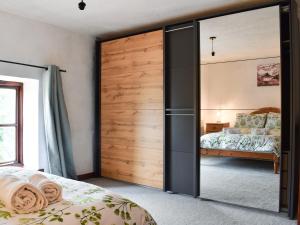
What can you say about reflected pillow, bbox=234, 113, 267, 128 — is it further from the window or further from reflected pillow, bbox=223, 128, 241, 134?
the window

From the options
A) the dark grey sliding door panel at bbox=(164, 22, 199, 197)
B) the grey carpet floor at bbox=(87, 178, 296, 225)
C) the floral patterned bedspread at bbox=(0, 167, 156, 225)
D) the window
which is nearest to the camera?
the floral patterned bedspread at bbox=(0, 167, 156, 225)

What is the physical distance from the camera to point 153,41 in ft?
12.4

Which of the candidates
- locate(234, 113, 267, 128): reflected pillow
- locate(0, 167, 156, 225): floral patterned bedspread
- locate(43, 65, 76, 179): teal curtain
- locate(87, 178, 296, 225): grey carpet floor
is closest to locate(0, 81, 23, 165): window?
locate(43, 65, 76, 179): teal curtain

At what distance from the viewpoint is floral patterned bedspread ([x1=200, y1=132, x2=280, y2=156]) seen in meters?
2.96

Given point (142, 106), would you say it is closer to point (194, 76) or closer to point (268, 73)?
point (194, 76)

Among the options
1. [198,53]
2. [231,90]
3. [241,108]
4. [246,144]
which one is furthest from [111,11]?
[246,144]

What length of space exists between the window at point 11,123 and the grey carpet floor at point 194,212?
1.66 meters

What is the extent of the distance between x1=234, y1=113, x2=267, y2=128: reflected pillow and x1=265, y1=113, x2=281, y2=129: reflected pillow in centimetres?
5

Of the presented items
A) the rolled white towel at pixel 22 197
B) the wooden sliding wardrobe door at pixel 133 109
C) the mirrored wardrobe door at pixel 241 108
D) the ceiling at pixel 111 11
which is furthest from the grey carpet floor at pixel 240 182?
the rolled white towel at pixel 22 197

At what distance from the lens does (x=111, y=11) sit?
3.38 meters

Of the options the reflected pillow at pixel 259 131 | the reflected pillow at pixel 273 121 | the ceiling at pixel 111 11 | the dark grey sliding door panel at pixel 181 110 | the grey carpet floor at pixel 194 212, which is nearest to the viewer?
the grey carpet floor at pixel 194 212

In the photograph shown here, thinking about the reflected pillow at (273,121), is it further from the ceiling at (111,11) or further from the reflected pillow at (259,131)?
the ceiling at (111,11)

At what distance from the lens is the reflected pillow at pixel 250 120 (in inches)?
118

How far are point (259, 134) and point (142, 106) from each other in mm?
1637
